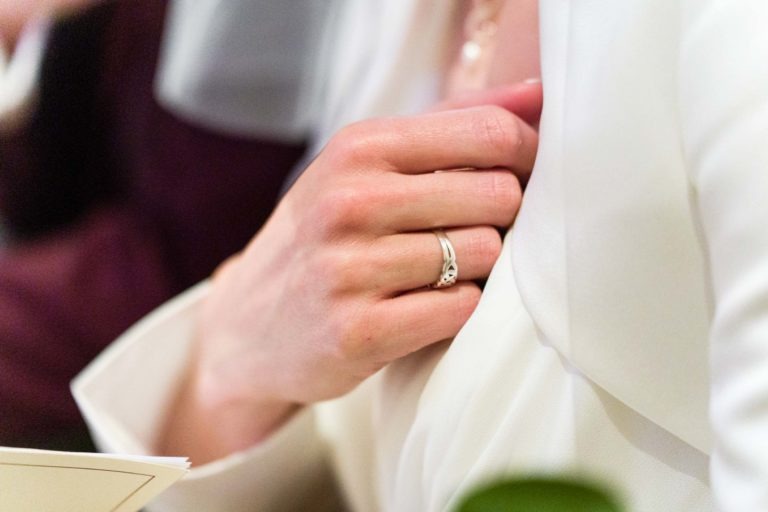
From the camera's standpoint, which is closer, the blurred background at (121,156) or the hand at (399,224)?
the hand at (399,224)

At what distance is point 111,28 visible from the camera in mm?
958

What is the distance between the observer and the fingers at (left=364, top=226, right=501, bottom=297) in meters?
0.48

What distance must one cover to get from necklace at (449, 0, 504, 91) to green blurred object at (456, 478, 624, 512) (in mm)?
464

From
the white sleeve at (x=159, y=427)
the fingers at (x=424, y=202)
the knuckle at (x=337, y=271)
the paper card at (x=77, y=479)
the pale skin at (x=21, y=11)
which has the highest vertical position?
the pale skin at (x=21, y=11)

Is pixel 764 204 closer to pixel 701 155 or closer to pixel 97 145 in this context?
pixel 701 155

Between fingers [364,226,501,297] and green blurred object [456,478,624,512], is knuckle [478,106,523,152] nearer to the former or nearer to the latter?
fingers [364,226,501,297]

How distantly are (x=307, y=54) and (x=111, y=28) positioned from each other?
0.81 ft

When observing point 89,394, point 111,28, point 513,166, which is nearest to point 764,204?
point 513,166

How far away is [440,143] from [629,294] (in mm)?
160

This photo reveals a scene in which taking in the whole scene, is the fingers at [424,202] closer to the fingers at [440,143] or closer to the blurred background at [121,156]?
the fingers at [440,143]

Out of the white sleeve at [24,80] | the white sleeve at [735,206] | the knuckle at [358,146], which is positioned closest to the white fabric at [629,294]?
the white sleeve at [735,206]

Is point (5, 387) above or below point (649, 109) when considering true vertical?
below

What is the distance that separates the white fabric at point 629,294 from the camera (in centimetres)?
32

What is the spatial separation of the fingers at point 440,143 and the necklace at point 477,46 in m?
0.19
